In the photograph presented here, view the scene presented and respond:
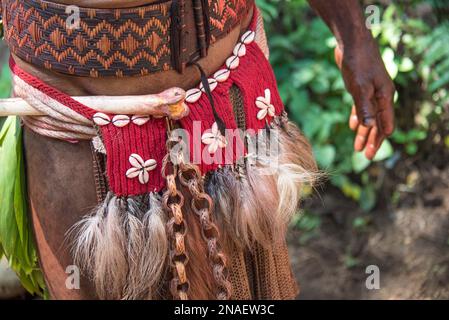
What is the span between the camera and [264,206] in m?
1.43

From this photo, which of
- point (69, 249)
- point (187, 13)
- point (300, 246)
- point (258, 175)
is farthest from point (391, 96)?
point (300, 246)

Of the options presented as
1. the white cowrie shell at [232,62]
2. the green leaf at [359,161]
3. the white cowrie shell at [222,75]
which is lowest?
the green leaf at [359,161]

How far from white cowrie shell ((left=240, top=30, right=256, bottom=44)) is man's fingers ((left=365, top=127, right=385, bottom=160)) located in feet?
1.48

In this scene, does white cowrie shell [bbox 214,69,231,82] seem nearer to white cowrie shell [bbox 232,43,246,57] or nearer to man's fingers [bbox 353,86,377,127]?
white cowrie shell [bbox 232,43,246,57]

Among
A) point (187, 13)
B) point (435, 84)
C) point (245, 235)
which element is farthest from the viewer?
point (435, 84)

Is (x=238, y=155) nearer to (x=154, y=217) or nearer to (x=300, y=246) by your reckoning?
(x=154, y=217)

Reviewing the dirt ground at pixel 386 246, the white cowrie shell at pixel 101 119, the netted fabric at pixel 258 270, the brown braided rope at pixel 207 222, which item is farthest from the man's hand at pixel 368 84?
the dirt ground at pixel 386 246

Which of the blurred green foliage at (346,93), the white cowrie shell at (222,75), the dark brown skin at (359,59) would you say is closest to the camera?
the white cowrie shell at (222,75)

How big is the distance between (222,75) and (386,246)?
5.61 feet

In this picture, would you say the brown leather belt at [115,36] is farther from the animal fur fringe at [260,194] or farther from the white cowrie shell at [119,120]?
the animal fur fringe at [260,194]

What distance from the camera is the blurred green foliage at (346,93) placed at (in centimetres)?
292

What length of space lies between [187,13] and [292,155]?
1.23 ft

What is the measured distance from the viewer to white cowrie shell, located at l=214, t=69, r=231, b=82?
1393 mm

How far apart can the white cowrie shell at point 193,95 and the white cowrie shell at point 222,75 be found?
0.05 metres
